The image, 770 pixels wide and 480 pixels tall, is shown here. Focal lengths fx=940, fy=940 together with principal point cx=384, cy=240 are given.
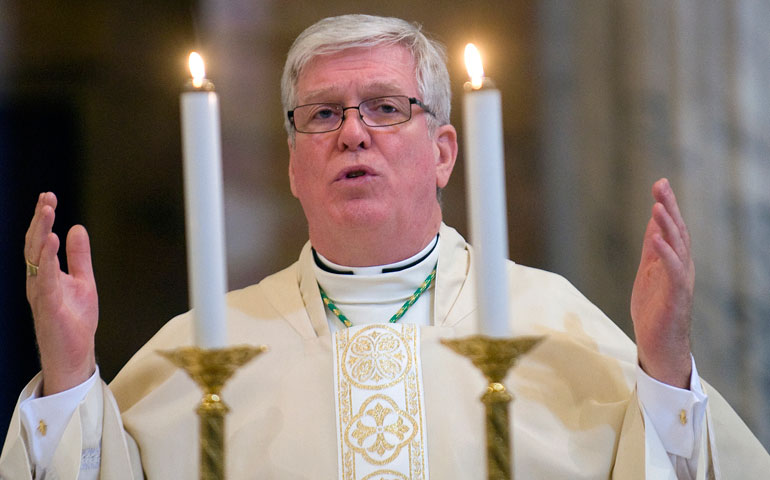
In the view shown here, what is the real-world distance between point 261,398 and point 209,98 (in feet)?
5.41

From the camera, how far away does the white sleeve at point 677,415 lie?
242 centimetres

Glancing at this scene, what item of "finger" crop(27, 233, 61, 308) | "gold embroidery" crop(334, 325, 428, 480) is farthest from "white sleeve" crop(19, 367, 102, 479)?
"gold embroidery" crop(334, 325, 428, 480)

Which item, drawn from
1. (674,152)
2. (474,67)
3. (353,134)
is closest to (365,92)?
(353,134)

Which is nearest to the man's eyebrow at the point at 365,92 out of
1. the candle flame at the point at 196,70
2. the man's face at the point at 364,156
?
the man's face at the point at 364,156

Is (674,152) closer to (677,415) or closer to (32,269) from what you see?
(677,415)

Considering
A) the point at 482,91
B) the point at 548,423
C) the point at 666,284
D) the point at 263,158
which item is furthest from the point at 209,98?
the point at 263,158

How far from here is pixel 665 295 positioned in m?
2.29

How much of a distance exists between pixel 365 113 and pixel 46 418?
137cm

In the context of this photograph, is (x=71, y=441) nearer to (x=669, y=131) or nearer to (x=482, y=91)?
(x=482, y=91)

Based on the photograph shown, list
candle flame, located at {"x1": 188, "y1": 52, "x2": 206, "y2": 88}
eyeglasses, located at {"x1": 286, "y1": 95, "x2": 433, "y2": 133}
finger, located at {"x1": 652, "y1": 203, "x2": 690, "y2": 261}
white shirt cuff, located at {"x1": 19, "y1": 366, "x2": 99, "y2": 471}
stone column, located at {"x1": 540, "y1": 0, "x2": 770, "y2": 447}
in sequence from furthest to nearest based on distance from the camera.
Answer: stone column, located at {"x1": 540, "y1": 0, "x2": 770, "y2": 447}, eyeglasses, located at {"x1": 286, "y1": 95, "x2": 433, "y2": 133}, white shirt cuff, located at {"x1": 19, "y1": 366, "x2": 99, "y2": 471}, finger, located at {"x1": 652, "y1": 203, "x2": 690, "y2": 261}, candle flame, located at {"x1": 188, "y1": 52, "x2": 206, "y2": 88}

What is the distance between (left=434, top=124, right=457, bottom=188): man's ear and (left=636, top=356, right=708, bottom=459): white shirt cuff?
3.87 feet

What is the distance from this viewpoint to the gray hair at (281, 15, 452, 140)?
3189 millimetres

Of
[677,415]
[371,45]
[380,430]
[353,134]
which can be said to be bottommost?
[380,430]

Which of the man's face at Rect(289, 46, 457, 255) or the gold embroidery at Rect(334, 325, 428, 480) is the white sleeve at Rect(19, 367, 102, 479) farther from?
the man's face at Rect(289, 46, 457, 255)
